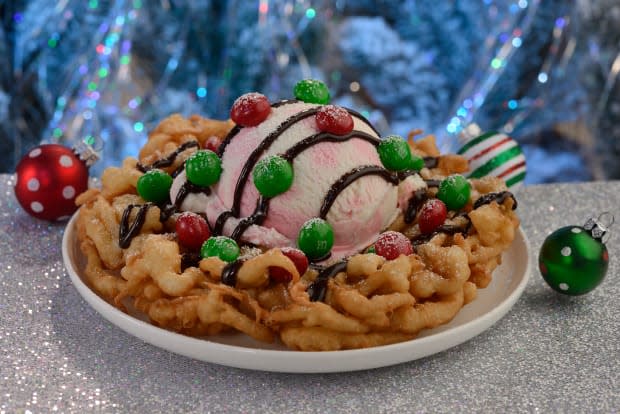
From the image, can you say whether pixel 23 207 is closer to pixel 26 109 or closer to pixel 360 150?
pixel 360 150

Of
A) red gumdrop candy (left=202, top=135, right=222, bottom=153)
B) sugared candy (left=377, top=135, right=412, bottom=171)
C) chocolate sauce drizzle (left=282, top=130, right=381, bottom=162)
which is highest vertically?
chocolate sauce drizzle (left=282, top=130, right=381, bottom=162)

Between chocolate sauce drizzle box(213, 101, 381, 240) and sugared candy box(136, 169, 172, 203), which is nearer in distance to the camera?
chocolate sauce drizzle box(213, 101, 381, 240)

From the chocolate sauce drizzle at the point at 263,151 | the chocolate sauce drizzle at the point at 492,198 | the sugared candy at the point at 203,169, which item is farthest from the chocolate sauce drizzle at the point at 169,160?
the chocolate sauce drizzle at the point at 492,198

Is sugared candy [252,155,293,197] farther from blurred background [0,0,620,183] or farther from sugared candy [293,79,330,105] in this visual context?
blurred background [0,0,620,183]

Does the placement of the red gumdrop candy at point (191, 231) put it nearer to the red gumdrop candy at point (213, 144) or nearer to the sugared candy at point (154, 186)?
the sugared candy at point (154, 186)

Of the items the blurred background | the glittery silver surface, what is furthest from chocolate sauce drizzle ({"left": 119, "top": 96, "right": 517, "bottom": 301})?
the blurred background

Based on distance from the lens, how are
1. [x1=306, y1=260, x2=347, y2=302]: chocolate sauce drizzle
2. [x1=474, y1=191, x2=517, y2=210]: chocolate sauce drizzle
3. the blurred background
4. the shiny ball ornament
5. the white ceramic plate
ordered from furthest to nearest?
the blurred background < the shiny ball ornament < [x1=474, y1=191, x2=517, y2=210]: chocolate sauce drizzle < [x1=306, y1=260, x2=347, y2=302]: chocolate sauce drizzle < the white ceramic plate

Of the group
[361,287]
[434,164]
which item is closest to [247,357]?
[361,287]
